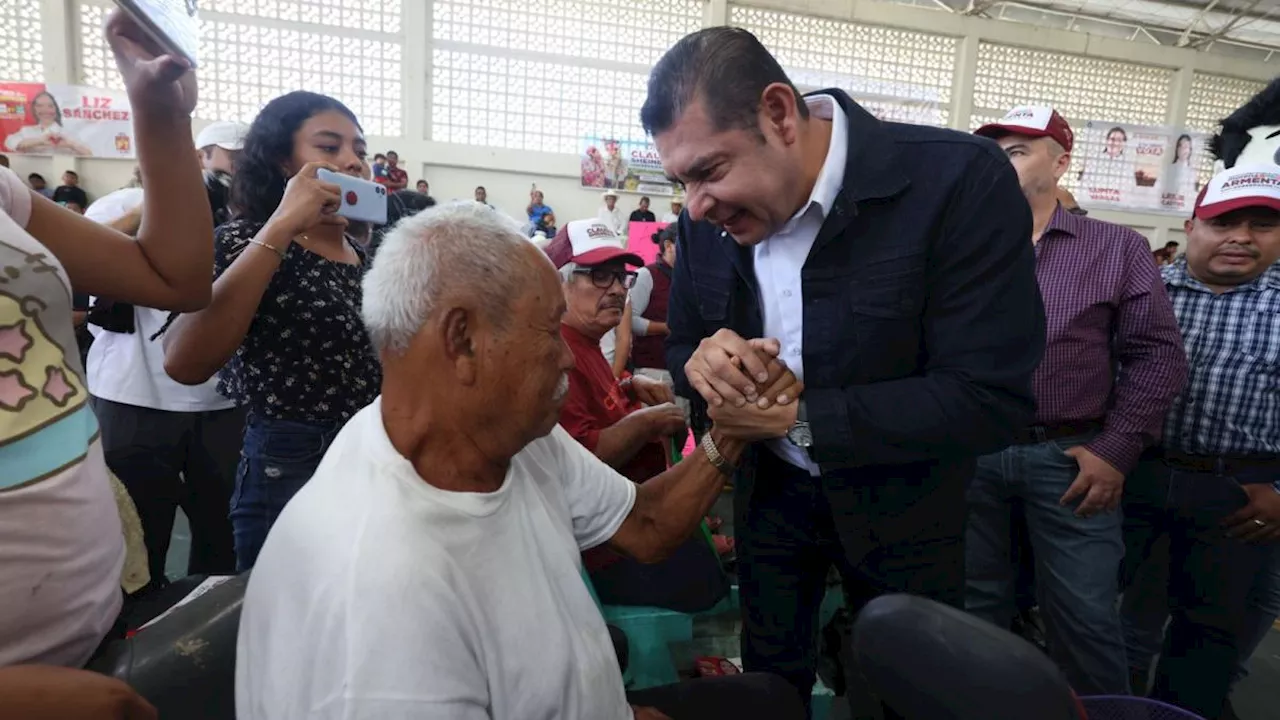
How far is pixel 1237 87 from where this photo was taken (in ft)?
47.1

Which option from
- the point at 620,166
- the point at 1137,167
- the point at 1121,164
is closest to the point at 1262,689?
the point at 620,166

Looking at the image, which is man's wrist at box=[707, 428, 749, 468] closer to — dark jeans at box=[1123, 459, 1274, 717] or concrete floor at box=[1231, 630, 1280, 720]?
dark jeans at box=[1123, 459, 1274, 717]

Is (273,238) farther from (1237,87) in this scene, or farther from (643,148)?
(1237,87)

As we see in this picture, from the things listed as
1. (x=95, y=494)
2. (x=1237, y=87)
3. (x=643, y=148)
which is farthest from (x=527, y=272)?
(x=1237, y=87)

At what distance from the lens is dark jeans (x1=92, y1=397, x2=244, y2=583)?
8.19ft

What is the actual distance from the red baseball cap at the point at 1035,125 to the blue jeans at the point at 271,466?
2393mm

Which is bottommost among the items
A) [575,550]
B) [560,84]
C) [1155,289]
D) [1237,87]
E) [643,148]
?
[575,550]

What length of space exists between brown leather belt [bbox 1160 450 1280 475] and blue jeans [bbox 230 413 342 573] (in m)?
2.73

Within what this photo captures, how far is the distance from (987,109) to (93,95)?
15.7 metres

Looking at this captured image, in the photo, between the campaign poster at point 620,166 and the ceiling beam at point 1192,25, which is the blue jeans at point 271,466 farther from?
the ceiling beam at point 1192,25

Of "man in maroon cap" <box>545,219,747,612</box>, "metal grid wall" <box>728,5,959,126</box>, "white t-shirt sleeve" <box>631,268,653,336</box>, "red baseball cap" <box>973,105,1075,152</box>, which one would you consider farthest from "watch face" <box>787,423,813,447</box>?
"metal grid wall" <box>728,5,959,126</box>

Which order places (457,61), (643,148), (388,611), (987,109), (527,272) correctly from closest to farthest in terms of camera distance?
(388,611)
(527,272)
(457,61)
(643,148)
(987,109)

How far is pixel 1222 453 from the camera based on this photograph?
219 cm

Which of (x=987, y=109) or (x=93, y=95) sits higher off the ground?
(x=987, y=109)
